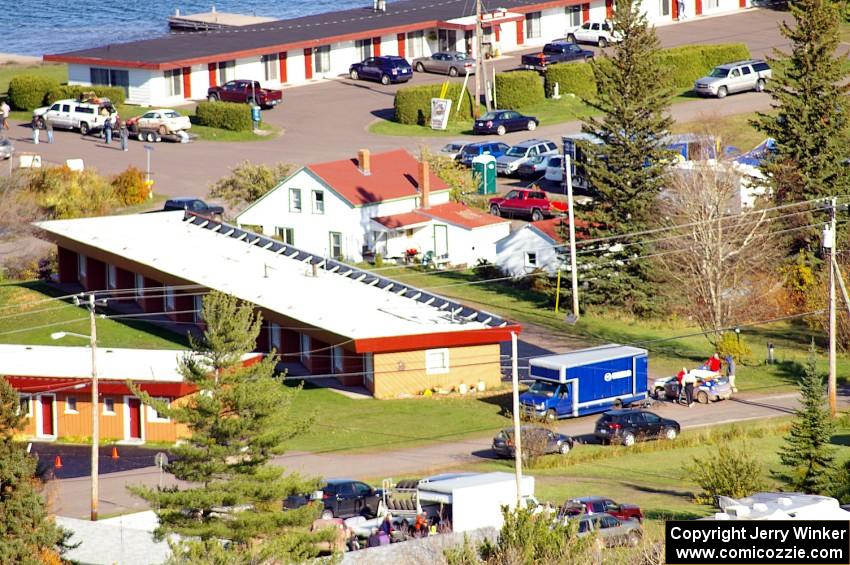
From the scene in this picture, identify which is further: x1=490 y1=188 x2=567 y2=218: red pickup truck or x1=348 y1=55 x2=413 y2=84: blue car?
x1=348 y1=55 x2=413 y2=84: blue car

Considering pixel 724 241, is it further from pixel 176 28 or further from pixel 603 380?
pixel 176 28

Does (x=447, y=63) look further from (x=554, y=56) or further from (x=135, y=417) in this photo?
(x=135, y=417)

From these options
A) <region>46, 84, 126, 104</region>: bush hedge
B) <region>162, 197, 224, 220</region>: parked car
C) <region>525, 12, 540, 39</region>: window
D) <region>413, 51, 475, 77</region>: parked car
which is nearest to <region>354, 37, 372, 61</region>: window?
<region>413, 51, 475, 77</region>: parked car

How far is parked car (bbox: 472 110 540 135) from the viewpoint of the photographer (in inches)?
3519

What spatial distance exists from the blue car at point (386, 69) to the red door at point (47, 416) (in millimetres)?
47693

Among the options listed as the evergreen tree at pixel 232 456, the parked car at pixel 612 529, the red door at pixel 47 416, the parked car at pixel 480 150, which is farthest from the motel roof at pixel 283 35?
the parked car at pixel 612 529

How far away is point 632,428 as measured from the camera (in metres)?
51.4

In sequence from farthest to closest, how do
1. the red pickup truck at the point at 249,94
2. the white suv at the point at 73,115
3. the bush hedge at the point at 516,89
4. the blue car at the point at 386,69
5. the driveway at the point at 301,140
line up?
the blue car at the point at 386,69, the bush hedge at the point at 516,89, the red pickup truck at the point at 249,94, the white suv at the point at 73,115, the driveway at the point at 301,140

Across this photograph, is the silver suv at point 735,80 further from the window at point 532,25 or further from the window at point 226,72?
the window at point 226,72

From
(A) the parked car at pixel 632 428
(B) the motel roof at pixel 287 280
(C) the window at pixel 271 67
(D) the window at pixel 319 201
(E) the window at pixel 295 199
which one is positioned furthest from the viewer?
(C) the window at pixel 271 67

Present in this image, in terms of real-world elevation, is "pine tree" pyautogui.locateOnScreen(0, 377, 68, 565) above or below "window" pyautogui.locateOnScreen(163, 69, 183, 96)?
below

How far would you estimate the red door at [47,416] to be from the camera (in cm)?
5584

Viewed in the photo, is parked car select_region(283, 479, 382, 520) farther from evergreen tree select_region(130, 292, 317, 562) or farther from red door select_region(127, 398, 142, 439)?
red door select_region(127, 398, 142, 439)

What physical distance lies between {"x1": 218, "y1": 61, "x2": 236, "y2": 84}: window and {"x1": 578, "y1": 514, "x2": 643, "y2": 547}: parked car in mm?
63045
